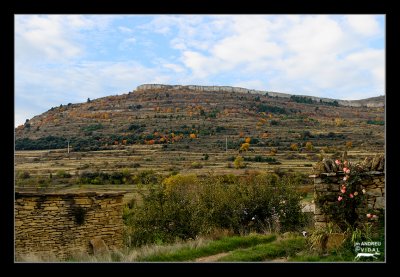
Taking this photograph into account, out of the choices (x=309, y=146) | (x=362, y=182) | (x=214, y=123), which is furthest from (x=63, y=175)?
(x=362, y=182)

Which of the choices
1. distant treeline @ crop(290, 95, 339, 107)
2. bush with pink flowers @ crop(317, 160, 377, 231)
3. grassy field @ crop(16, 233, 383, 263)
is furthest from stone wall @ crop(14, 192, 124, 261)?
distant treeline @ crop(290, 95, 339, 107)

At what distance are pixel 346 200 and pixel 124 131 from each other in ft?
94.7

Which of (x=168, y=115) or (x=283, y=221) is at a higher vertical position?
(x=168, y=115)

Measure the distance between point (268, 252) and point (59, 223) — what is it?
4.83 metres

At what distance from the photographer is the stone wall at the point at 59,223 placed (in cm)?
941

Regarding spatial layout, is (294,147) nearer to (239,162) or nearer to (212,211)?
(239,162)

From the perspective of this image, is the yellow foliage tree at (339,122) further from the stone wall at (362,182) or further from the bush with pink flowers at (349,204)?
the bush with pink flowers at (349,204)

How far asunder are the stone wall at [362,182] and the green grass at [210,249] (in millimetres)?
1745

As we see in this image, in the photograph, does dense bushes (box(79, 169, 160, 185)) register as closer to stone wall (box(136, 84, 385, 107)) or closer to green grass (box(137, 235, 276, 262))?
stone wall (box(136, 84, 385, 107))

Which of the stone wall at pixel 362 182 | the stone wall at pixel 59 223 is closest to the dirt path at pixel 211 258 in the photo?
the stone wall at pixel 362 182

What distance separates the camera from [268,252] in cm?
698
